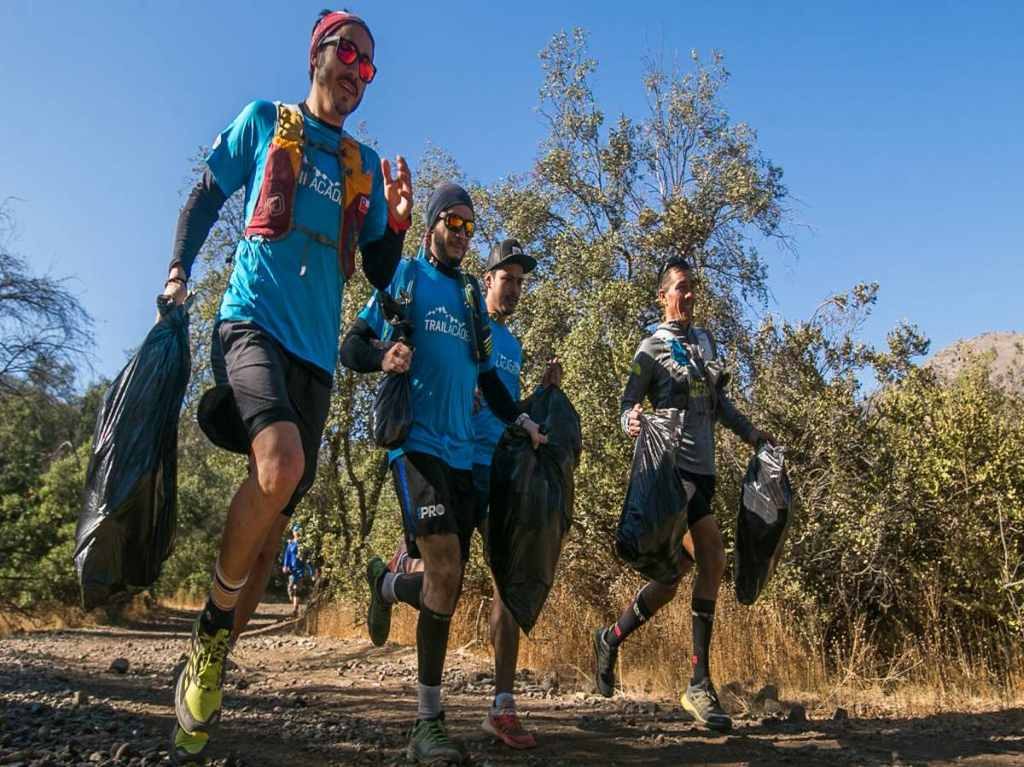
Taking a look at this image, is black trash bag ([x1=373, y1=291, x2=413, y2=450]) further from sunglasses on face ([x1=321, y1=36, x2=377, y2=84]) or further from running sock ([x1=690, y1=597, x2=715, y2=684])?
running sock ([x1=690, y1=597, x2=715, y2=684])

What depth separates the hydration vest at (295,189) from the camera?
3.16 m

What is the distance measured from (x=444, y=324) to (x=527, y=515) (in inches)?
37.6

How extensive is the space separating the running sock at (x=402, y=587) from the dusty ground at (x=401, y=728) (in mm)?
617

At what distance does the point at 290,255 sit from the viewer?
316 centimetres

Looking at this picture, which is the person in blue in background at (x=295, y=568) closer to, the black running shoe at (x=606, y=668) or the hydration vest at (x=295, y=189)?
the black running shoe at (x=606, y=668)

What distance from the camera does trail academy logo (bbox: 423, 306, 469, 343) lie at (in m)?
3.90

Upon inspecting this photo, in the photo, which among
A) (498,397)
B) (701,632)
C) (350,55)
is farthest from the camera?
(701,632)

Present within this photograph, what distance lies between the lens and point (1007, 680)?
6336mm

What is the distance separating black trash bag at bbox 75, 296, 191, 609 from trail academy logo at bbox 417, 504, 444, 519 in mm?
1017

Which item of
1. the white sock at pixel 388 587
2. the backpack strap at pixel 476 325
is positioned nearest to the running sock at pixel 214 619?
the backpack strap at pixel 476 325

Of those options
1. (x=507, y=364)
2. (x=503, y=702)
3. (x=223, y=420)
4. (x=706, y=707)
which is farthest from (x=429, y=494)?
(x=706, y=707)

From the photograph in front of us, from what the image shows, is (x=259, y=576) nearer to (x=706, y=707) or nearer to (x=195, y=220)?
(x=195, y=220)

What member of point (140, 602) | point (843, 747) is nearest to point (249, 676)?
point (843, 747)

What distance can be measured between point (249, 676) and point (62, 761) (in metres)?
4.42
